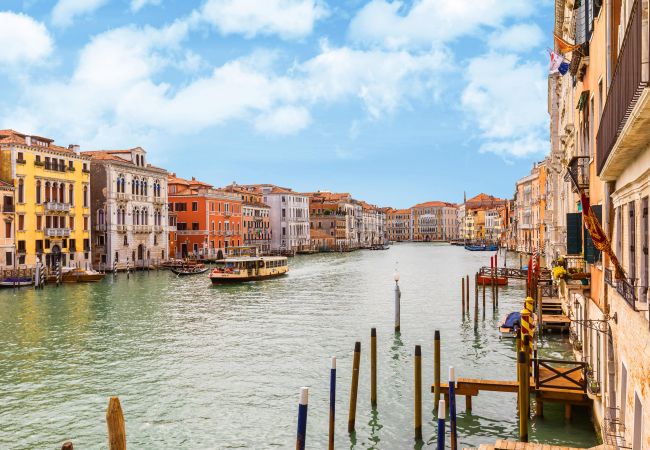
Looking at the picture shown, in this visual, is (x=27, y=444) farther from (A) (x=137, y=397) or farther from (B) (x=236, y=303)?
(B) (x=236, y=303)

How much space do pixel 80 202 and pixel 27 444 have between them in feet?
126

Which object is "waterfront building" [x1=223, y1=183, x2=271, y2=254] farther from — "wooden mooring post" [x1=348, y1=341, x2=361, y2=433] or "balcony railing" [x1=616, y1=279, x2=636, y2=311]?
"balcony railing" [x1=616, y1=279, x2=636, y2=311]

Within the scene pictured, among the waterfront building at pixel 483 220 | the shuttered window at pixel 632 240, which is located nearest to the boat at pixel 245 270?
the shuttered window at pixel 632 240

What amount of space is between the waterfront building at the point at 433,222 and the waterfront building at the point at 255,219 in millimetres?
Answer: 85677

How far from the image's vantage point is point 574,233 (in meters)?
13.5

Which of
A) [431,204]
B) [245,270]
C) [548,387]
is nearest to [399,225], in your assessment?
[431,204]

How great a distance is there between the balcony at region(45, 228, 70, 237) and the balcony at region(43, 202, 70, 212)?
140 cm

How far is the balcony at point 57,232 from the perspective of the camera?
137 ft

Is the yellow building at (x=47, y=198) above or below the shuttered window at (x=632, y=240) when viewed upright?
above

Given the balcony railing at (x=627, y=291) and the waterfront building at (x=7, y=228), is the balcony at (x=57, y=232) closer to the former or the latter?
the waterfront building at (x=7, y=228)

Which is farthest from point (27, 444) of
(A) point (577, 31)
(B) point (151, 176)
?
(B) point (151, 176)

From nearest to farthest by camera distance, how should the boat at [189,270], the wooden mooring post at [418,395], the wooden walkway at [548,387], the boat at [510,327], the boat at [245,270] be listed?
the wooden mooring post at [418,395] → the wooden walkway at [548,387] → the boat at [510,327] → the boat at [245,270] → the boat at [189,270]

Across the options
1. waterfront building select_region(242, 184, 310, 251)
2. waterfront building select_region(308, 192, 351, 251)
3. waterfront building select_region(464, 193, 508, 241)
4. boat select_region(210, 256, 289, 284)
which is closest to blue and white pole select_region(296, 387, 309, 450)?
boat select_region(210, 256, 289, 284)

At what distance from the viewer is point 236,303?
97.3 ft
